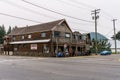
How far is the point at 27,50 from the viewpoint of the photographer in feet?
168

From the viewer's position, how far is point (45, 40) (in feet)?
151

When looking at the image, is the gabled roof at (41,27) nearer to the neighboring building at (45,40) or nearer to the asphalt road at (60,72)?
the neighboring building at (45,40)

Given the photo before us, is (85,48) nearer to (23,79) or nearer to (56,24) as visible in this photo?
(56,24)

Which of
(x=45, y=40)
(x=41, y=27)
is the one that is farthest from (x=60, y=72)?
(x=41, y=27)

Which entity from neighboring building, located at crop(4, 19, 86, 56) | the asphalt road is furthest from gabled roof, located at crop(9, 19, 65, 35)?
the asphalt road

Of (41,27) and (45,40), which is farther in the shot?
(41,27)

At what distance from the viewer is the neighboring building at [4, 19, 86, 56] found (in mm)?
45062

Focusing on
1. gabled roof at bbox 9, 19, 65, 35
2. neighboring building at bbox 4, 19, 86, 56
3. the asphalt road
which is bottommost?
the asphalt road

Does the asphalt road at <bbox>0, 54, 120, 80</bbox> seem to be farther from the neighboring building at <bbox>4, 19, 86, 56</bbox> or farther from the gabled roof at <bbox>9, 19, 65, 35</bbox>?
the gabled roof at <bbox>9, 19, 65, 35</bbox>

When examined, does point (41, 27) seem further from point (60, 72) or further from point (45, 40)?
point (60, 72)

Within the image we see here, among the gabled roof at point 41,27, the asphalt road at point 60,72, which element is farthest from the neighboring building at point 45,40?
the asphalt road at point 60,72

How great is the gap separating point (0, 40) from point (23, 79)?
78.8 meters

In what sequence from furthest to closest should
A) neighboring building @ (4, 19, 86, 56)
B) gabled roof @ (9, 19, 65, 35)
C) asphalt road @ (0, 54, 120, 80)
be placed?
gabled roof @ (9, 19, 65, 35) → neighboring building @ (4, 19, 86, 56) → asphalt road @ (0, 54, 120, 80)

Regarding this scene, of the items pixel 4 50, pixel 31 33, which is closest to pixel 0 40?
pixel 4 50
